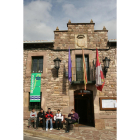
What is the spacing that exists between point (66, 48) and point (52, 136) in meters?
5.36

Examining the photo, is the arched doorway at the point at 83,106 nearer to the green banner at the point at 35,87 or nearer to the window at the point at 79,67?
the window at the point at 79,67

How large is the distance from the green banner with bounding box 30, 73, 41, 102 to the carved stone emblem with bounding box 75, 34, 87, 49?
3.26 meters

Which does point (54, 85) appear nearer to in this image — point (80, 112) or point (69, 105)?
point (69, 105)

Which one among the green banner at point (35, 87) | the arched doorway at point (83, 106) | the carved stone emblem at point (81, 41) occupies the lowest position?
the arched doorway at point (83, 106)

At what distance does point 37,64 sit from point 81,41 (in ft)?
11.0

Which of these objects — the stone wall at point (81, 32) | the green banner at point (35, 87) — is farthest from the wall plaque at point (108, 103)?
the green banner at point (35, 87)

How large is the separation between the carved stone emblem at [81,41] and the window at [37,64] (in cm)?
267

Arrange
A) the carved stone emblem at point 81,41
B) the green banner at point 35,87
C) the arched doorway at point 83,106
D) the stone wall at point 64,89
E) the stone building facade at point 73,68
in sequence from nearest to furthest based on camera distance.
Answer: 1. the stone wall at point 64,89
2. the stone building facade at point 73,68
3. the green banner at point 35,87
4. the carved stone emblem at point 81,41
5. the arched doorway at point 83,106

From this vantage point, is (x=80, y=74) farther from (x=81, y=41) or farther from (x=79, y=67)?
(x=81, y=41)

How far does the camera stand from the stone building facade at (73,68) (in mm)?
7887

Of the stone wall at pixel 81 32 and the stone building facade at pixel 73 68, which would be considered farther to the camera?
the stone wall at pixel 81 32

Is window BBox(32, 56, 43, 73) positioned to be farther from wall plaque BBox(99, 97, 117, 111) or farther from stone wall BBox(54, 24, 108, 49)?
wall plaque BBox(99, 97, 117, 111)

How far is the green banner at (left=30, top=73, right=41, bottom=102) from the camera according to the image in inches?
316

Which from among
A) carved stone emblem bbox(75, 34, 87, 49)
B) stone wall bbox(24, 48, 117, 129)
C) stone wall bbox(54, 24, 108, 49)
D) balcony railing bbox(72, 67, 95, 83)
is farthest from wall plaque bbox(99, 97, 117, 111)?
carved stone emblem bbox(75, 34, 87, 49)
